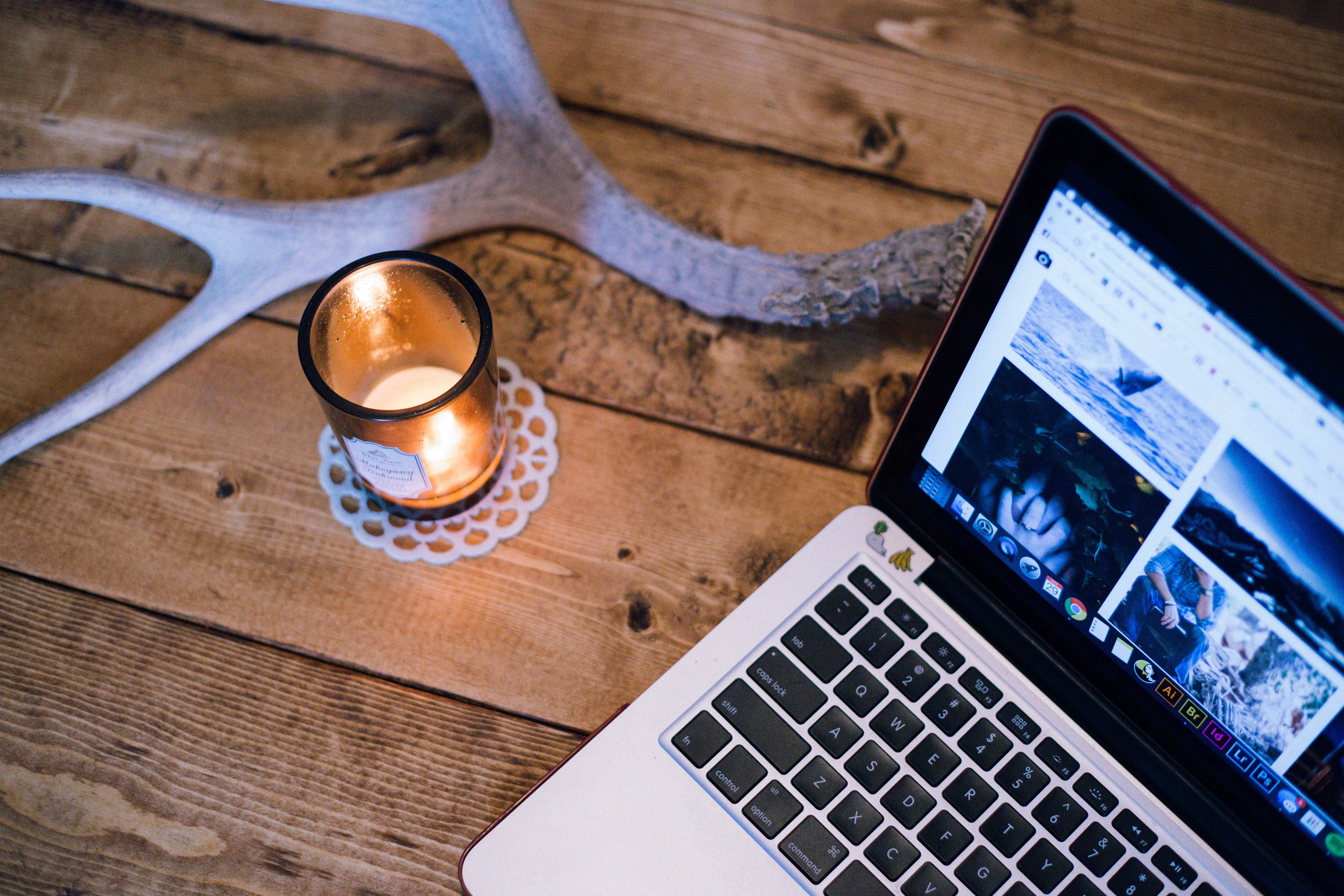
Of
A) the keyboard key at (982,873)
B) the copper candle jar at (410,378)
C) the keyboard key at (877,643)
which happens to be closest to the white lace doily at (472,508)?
the copper candle jar at (410,378)

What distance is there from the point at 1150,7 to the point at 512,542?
711 millimetres

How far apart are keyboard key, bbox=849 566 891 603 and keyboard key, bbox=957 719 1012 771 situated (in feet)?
0.28

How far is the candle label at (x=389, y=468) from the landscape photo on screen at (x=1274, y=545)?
0.41m

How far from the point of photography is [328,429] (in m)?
0.62

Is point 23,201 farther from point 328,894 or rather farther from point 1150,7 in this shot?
point 1150,7

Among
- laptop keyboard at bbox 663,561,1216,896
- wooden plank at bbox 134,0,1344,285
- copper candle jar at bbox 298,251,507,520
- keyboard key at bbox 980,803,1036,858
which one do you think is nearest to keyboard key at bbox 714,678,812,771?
laptop keyboard at bbox 663,561,1216,896

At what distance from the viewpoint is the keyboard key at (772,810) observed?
0.48 meters

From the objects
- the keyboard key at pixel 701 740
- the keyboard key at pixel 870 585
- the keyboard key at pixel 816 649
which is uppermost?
the keyboard key at pixel 870 585

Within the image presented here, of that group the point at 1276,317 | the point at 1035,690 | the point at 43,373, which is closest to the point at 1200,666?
the point at 1035,690

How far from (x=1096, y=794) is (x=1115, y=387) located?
23 cm

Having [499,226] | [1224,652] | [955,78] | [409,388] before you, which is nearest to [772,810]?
[1224,652]

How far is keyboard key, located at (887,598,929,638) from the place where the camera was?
1.69 ft

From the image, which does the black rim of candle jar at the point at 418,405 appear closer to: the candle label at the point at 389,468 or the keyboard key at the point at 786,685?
the candle label at the point at 389,468

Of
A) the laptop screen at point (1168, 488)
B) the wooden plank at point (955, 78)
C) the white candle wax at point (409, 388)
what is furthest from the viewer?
the wooden plank at point (955, 78)
